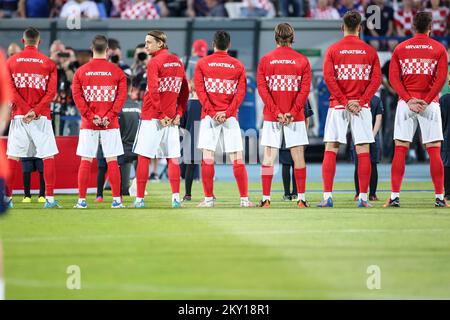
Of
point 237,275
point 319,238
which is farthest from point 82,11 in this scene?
point 237,275

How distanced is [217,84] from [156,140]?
41.0 inches

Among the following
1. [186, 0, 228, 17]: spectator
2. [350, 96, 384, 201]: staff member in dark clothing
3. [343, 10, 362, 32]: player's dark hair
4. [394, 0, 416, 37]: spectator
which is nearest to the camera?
[343, 10, 362, 32]: player's dark hair

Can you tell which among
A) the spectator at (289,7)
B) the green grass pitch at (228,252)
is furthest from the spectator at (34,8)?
the green grass pitch at (228,252)

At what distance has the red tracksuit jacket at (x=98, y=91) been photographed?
13773 millimetres

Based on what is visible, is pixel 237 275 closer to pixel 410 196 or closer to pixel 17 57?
pixel 17 57

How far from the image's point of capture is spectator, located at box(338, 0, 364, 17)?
25.2m

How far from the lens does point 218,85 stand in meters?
13.9

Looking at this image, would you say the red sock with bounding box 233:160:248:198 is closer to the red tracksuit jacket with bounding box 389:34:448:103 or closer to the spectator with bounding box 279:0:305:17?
the red tracksuit jacket with bounding box 389:34:448:103

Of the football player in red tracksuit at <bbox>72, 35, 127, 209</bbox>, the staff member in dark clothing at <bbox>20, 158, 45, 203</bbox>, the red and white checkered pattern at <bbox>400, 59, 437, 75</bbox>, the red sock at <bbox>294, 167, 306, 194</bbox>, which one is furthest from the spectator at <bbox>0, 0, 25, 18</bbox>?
the red and white checkered pattern at <bbox>400, 59, 437, 75</bbox>

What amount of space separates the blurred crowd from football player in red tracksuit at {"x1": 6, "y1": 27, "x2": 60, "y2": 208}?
403 inches

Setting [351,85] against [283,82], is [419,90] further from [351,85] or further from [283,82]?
[283,82]

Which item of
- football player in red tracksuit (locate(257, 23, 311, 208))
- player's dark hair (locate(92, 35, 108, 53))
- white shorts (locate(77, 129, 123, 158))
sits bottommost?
white shorts (locate(77, 129, 123, 158))

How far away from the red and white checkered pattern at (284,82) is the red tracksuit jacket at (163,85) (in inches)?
45.2

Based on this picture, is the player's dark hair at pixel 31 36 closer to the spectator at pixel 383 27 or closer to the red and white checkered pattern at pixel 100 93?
the red and white checkered pattern at pixel 100 93
